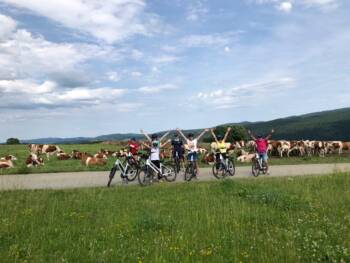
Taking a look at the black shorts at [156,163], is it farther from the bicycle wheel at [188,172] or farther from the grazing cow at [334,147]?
the grazing cow at [334,147]

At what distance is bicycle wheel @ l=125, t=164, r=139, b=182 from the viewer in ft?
62.4

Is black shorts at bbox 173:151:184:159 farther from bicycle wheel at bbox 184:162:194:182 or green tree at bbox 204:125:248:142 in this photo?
green tree at bbox 204:125:248:142

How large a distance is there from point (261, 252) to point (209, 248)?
0.87 m

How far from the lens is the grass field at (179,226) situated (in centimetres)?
729

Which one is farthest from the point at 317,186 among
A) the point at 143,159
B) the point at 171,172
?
the point at 143,159

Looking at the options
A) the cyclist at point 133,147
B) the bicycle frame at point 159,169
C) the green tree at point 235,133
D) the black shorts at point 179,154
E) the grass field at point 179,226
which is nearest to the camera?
the grass field at point 179,226

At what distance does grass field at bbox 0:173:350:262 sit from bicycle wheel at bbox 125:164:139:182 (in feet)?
14.6

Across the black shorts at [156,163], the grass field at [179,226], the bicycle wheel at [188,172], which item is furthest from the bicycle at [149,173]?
the grass field at [179,226]

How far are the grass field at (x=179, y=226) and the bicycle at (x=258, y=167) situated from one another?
22.0ft

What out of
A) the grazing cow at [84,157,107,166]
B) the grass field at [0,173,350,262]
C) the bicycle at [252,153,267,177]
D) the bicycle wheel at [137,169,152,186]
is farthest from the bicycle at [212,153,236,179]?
the grazing cow at [84,157,107,166]

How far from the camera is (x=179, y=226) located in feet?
30.1

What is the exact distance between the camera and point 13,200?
13.4 m

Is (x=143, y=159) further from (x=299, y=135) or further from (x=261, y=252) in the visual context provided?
A: (x=299, y=135)

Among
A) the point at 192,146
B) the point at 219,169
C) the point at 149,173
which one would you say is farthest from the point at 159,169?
the point at 219,169
